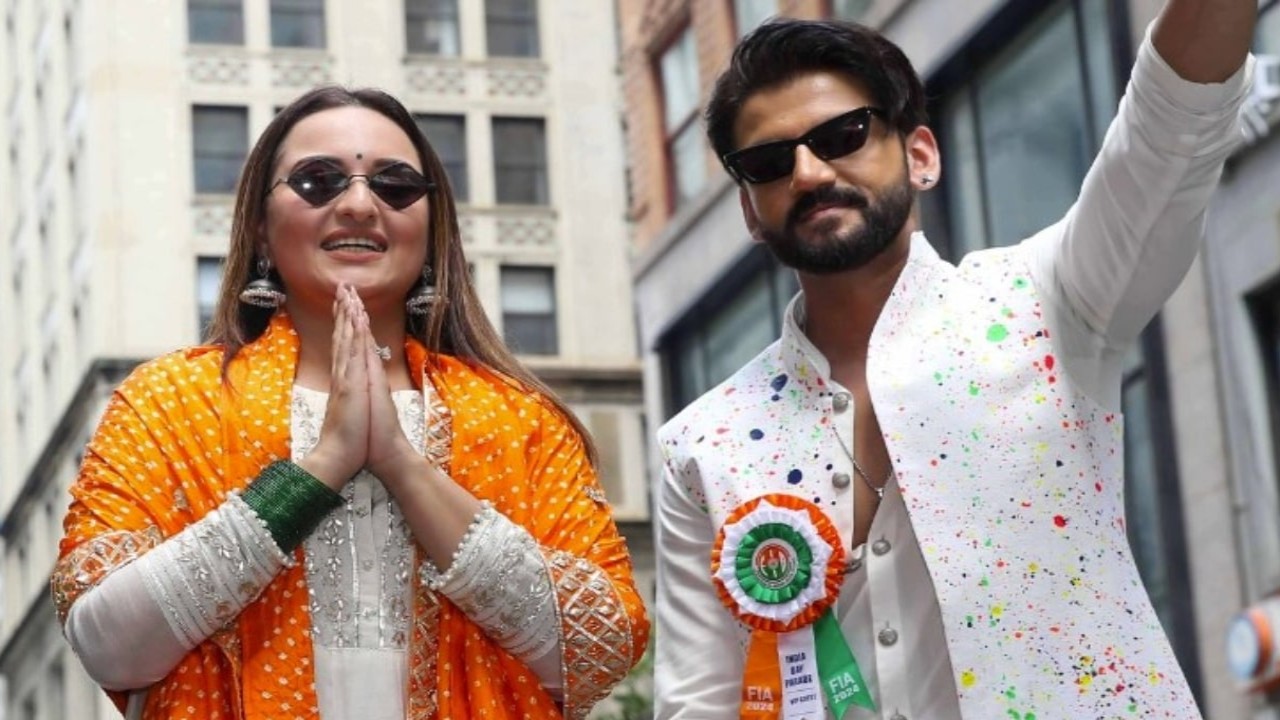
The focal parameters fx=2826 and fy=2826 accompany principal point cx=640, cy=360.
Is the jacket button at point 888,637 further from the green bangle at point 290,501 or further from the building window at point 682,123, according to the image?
the building window at point 682,123

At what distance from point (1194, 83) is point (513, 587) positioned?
1.59 m

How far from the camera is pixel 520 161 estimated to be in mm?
50625

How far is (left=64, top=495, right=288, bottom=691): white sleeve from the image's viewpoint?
17.1 feet

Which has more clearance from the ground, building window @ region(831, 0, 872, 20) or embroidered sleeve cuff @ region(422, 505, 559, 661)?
building window @ region(831, 0, 872, 20)

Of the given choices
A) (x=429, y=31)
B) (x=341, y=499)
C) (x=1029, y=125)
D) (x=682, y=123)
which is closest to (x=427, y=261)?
(x=341, y=499)

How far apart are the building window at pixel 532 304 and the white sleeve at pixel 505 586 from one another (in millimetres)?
44380

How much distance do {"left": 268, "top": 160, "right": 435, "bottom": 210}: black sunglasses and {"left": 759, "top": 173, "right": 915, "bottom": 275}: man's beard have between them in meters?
0.74

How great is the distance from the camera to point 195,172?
161ft

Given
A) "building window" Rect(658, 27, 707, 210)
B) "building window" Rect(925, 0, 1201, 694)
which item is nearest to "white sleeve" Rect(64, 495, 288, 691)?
"building window" Rect(925, 0, 1201, 694)

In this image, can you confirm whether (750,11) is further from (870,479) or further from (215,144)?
(870,479)

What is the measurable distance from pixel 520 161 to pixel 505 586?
45.4 metres

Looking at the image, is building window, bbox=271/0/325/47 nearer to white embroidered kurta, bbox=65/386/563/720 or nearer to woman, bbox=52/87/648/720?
woman, bbox=52/87/648/720

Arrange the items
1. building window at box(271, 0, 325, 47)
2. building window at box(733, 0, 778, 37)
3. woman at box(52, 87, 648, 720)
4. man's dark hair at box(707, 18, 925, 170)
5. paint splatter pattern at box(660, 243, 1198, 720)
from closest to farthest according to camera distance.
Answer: woman at box(52, 87, 648, 720) → paint splatter pattern at box(660, 243, 1198, 720) → man's dark hair at box(707, 18, 925, 170) → building window at box(733, 0, 778, 37) → building window at box(271, 0, 325, 47)

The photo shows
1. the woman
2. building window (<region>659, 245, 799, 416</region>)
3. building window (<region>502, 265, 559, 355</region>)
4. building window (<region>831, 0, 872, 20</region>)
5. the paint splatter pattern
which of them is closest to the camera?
the woman
